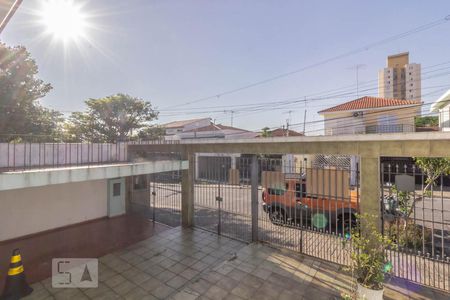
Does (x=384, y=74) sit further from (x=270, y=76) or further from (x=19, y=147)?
(x=19, y=147)

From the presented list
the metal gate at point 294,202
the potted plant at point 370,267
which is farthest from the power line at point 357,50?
the potted plant at point 370,267

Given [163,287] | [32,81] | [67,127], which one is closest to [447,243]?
[163,287]

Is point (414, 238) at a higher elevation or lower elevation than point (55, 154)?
lower

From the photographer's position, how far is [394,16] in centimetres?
731

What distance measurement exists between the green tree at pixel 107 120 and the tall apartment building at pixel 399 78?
5889cm

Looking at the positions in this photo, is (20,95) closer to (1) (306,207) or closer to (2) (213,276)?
(2) (213,276)

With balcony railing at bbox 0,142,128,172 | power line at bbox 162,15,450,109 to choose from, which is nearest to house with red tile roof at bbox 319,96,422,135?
power line at bbox 162,15,450,109

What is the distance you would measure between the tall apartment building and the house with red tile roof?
47167 millimetres

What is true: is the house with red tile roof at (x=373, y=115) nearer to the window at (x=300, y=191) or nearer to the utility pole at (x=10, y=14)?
the window at (x=300, y=191)

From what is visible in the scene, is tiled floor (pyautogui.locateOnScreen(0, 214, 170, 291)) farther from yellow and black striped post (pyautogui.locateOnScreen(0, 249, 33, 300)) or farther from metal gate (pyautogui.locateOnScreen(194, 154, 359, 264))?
metal gate (pyautogui.locateOnScreen(194, 154, 359, 264))

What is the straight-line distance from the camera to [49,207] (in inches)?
329

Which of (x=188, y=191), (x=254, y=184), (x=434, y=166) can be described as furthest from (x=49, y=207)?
(x=434, y=166)

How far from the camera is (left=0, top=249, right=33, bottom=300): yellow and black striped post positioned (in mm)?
4602

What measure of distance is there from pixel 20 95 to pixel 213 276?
14488 millimetres
